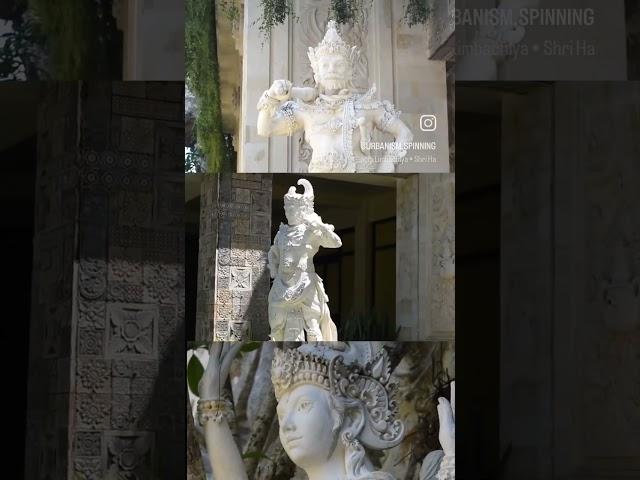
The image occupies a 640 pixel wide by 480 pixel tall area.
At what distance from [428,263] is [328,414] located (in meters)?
0.91

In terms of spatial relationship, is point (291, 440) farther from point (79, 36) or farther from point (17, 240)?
point (79, 36)

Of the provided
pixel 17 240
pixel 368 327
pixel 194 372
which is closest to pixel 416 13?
pixel 368 327

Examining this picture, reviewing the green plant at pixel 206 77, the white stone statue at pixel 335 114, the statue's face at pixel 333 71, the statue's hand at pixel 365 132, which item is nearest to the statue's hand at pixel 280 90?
the white stone statue at pixel 335 114

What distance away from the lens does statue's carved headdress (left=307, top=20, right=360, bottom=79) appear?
7.36m

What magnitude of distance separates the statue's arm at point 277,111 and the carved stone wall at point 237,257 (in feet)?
0.83

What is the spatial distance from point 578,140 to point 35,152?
305 centimetres

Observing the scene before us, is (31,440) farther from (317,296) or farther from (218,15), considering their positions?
(218,15)

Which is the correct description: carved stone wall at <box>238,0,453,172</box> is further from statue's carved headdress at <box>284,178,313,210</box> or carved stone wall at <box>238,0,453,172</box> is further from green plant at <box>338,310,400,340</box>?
green plant at <box>338,310,400,340</box>

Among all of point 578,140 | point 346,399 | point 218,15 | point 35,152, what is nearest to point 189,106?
point 218,15

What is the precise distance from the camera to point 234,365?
7262 mm

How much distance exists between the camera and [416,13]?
24.3ft

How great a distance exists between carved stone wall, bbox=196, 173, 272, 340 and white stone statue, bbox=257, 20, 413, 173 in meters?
0.33

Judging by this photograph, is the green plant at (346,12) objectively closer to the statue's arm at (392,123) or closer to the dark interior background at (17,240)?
the statue's arm at (392,123)

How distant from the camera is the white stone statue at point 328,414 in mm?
7289
